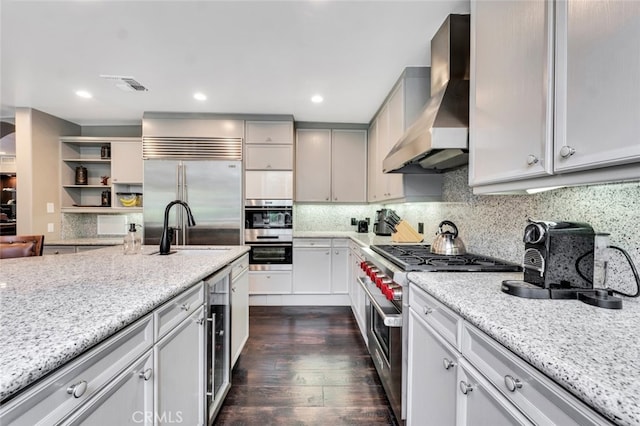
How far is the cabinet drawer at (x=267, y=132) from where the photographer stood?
12.6 ft

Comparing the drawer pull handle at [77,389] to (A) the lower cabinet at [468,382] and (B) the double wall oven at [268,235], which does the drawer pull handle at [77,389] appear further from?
(B) the double wall oven at [268,235]

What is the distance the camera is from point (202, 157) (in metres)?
3.75

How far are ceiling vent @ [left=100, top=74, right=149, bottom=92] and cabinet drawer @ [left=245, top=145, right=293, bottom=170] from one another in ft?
4.22

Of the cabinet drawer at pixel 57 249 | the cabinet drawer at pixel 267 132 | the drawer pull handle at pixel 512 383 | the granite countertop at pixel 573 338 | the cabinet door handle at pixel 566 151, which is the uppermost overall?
the cabinet drawer at pixel 267 132

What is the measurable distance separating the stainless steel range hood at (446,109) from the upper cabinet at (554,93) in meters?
0.14

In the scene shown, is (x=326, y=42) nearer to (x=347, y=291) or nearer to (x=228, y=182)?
(x=228, y=182)

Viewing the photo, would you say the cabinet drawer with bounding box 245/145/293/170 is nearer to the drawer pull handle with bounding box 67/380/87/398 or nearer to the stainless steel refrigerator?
the stainless steel refrigerator

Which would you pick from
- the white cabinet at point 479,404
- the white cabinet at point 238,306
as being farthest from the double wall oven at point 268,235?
the white cabinet at point 479,404

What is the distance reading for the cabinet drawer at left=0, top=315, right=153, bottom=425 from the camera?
1.95 ft

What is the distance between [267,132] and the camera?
12.6ft

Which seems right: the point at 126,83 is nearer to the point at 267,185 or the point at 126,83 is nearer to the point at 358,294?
the point at 267,185

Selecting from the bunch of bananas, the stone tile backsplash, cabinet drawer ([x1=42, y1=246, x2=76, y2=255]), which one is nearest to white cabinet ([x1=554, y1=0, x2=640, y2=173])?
the stone tile backsplash

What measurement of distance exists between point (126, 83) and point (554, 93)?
132 inches

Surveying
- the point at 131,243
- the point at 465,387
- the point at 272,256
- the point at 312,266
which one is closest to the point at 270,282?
the point at 272,256
